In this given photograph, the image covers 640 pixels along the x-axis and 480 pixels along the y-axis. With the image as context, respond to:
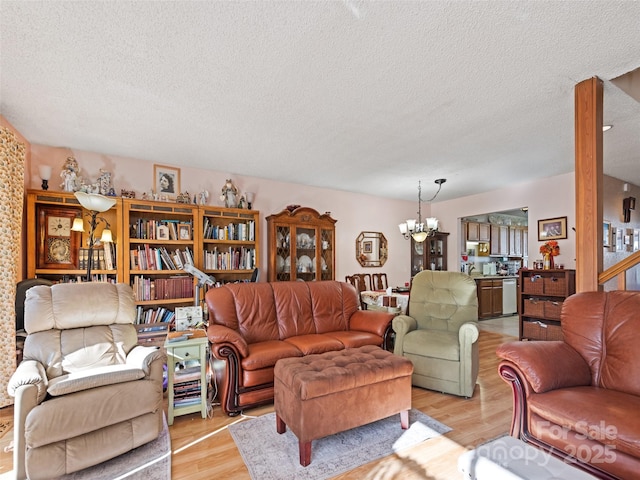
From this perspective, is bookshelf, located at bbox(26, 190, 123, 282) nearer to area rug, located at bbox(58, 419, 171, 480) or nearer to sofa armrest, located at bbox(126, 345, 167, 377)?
sofa armrest, located at bbox(126, 345, 167, 377)

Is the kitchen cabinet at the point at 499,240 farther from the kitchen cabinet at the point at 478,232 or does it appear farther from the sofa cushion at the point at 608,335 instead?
the sofa cushion at the point at 608,335

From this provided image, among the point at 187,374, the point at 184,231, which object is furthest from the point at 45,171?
the point at 187,374

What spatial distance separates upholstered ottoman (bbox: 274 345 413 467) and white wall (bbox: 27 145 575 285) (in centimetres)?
268

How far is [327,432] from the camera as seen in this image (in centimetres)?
186

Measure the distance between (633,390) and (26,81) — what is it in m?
4.26

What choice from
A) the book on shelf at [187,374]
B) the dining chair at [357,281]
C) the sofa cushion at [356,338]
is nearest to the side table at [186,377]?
the book on shelf at [187,374]

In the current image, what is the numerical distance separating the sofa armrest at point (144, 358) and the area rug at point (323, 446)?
74 centimetres

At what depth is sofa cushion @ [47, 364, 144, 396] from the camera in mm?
1746

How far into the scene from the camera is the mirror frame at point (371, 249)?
18.7 feet

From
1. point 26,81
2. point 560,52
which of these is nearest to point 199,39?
point 26,81

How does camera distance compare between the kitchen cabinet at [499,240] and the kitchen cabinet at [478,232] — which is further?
the kitchen cabinet at [499,240]

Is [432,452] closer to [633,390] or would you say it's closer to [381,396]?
[381,396]

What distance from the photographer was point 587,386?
182cm

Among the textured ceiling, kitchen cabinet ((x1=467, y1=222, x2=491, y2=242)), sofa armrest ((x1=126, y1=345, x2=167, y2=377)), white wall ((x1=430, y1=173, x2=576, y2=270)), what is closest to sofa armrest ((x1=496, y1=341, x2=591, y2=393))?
the textured ceiling
